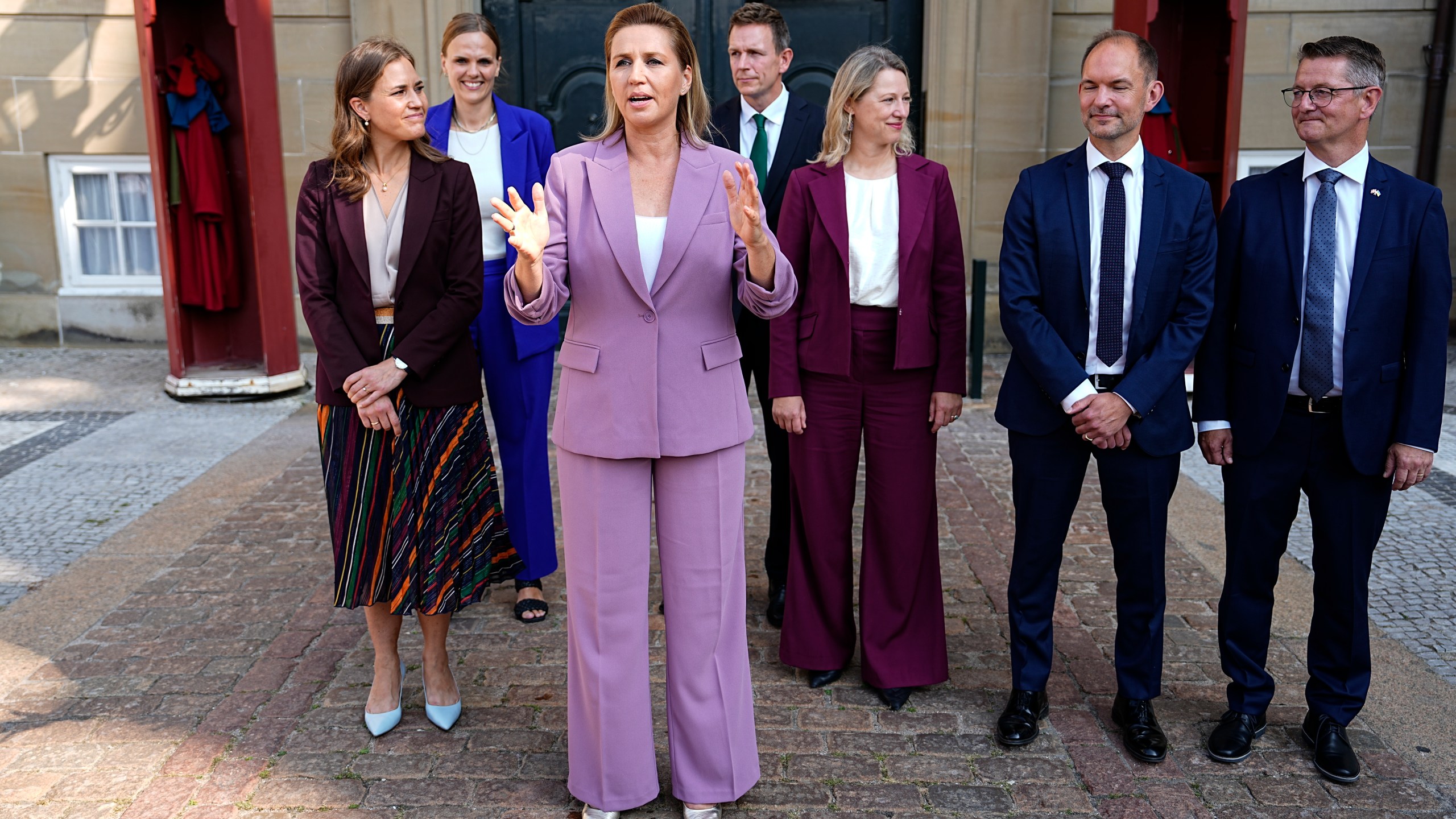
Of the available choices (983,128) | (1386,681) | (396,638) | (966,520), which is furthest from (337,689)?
(983,128)

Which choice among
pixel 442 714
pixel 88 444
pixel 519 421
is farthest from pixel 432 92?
pixel 442 714

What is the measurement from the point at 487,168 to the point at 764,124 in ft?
3.57

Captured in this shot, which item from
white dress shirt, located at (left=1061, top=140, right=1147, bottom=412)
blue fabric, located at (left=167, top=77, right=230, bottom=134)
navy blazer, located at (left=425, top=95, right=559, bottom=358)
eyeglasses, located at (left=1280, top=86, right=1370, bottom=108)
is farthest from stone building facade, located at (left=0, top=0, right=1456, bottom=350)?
eyeglasses, located at (left=1280, top=86, right=1370, bottom=108)

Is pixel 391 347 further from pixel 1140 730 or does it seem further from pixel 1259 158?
pixel 1259 158

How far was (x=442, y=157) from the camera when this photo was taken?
152 inches

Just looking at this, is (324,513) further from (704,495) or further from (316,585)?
(704,495)

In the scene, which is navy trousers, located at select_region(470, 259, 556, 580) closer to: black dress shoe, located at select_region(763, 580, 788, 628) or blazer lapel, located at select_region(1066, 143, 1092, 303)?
black dress shoe, located at select_region(763, 580, 788, 628)

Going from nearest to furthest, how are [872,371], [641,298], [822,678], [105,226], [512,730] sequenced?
[641,298], [512,730], [872,371], [822,678], [105,226]

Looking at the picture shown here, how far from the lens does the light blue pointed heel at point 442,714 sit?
387 cm

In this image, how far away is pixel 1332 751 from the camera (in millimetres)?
3537

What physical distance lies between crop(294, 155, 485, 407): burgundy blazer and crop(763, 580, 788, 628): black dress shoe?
5.14 ft

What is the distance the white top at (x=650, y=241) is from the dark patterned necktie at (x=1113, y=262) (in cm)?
135

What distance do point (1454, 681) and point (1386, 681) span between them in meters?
0.23

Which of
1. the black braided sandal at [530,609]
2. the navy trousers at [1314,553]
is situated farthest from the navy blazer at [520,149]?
the navy trousers at [1314,553]
